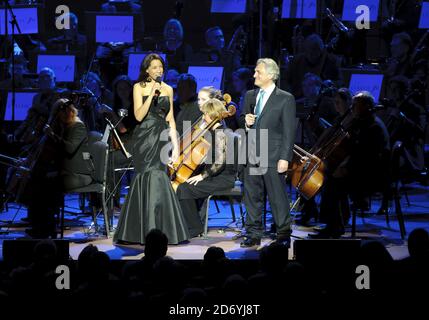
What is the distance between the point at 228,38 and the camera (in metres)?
13.2

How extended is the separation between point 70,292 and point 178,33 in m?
6.73

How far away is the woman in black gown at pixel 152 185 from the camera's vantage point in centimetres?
755

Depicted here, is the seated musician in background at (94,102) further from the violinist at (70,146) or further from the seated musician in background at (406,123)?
the seated musician in background at (406,123)

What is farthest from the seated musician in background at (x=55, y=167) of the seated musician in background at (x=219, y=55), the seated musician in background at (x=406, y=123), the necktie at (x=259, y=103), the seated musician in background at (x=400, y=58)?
the seated musician in background at (x=400, y=58)

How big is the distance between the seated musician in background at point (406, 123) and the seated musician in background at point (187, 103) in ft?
8.71

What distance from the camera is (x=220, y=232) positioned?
842 centimetres

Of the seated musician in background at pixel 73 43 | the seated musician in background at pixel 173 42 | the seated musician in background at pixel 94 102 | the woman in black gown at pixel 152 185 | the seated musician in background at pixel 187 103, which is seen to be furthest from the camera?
the seated musician in background at pixel 73 43

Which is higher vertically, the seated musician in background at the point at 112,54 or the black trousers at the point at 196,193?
the seated musician in background at the point at 112,54

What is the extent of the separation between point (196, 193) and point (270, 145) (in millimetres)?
967

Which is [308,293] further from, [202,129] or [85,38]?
[85,38]

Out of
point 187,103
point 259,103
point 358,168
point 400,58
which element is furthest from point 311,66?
point 259,103

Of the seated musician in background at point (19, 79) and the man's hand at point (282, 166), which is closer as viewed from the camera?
the man's hand at point (282, 166)

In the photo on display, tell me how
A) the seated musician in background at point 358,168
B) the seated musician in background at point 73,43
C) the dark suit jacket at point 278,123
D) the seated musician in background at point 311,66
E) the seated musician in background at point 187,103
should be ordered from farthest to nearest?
the seated musician in background at point 73,43 → the seated musician in background at point 311,66 → the seated musician in background at point 187,103 → the seated musician in background at point 358,168 → the dark suit jacket at point 278,123
